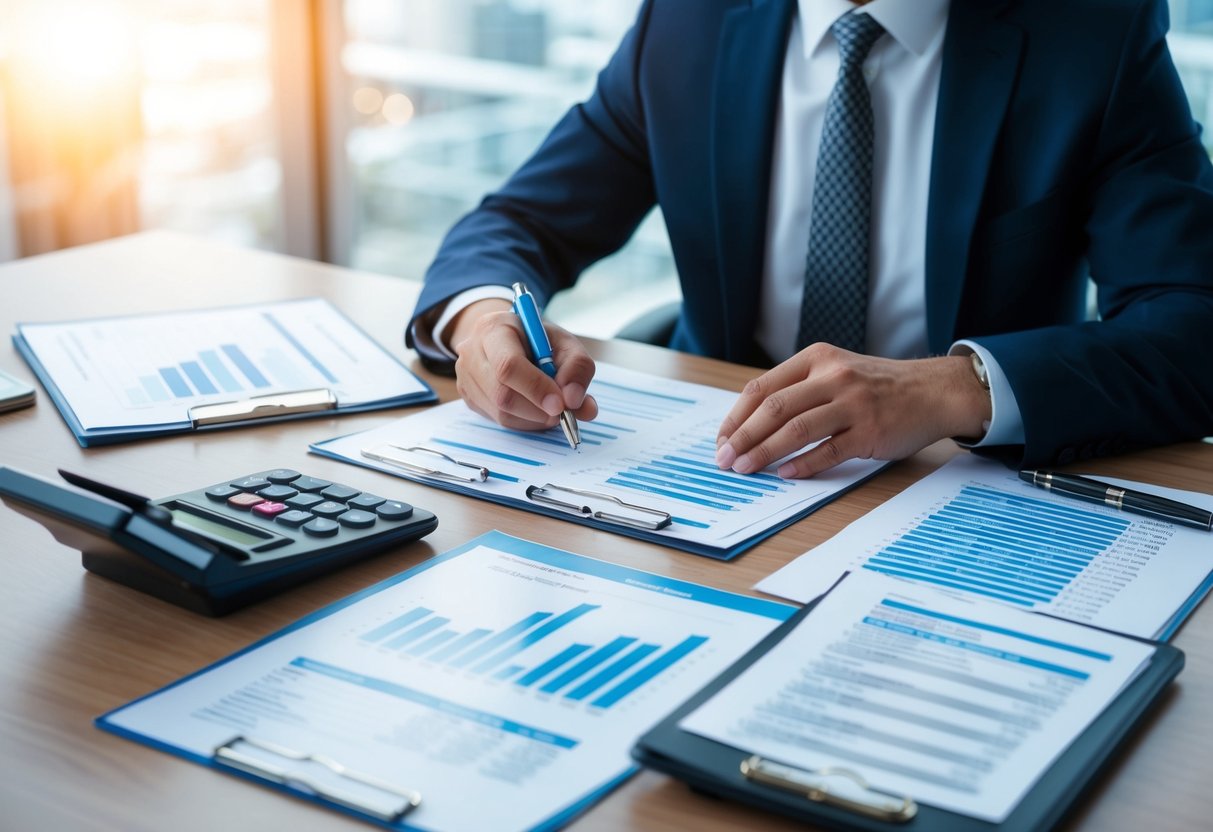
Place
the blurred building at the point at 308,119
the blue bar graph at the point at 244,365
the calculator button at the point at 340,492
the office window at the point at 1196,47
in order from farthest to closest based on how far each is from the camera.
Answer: the blurred building at the point at 308,119, the office window at the point at 1196,47, the blue bar graph at the point at 244,365, the calculator button at the point at 340,492

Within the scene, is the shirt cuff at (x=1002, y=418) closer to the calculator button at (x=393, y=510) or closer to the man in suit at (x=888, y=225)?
the man in suit at (x=888, y=225)

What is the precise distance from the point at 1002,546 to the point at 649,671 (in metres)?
0.35

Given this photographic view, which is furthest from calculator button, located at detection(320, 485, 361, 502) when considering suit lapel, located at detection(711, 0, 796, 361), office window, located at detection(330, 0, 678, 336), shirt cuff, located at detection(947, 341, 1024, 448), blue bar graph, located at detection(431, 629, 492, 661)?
office window, located at detection(330, 0, 678, 336)

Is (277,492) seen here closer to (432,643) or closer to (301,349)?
(432,643)

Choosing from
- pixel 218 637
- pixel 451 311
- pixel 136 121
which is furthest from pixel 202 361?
pixel 136 121

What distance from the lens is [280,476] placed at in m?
1.00

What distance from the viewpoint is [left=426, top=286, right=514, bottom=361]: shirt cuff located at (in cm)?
141

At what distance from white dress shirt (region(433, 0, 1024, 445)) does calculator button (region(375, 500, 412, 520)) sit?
33.9 inches

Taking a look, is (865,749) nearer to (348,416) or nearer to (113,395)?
(348,416)

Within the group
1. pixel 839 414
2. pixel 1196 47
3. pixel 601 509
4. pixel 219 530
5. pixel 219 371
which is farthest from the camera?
pixel 1196 47

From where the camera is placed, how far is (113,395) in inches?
49.5

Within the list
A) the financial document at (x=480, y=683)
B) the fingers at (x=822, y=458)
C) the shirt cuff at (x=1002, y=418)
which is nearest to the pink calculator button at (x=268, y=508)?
the financial document at (x=480, y=683)

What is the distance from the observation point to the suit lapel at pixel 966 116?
148 cm

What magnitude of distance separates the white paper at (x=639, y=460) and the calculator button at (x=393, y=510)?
11 cm
